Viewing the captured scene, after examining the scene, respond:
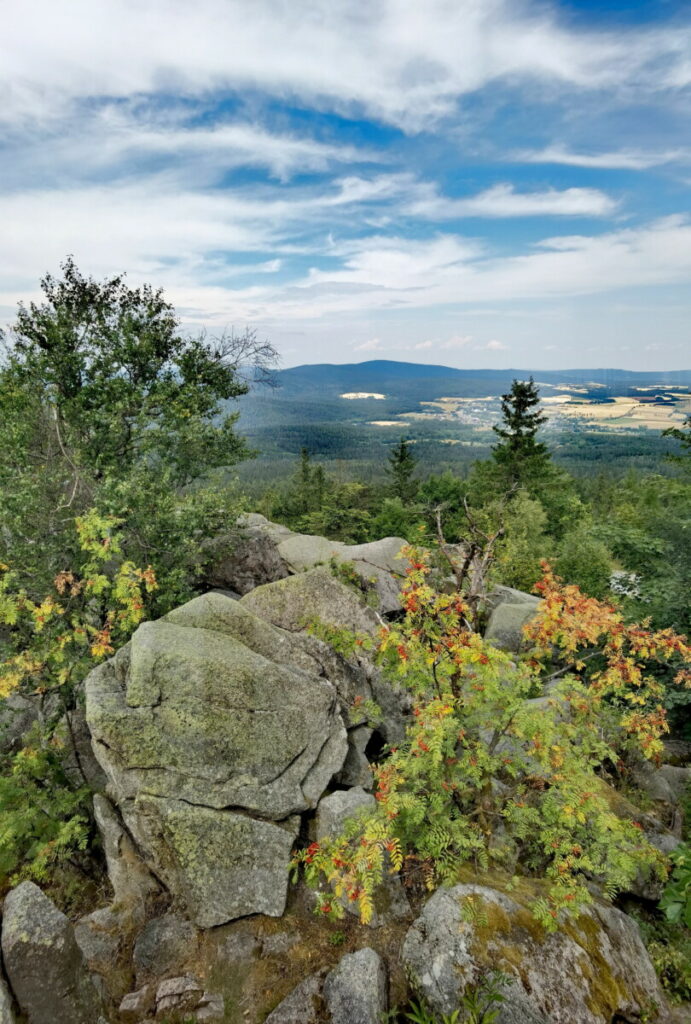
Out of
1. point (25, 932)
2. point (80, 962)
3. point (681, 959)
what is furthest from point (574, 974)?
point (25, 932)

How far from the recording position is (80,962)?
24.8 ft

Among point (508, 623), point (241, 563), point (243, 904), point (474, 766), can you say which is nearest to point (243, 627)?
point (243, 904)

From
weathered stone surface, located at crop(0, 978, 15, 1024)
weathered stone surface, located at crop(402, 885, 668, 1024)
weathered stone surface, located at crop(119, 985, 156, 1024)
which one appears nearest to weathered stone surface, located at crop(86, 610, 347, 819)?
weathered stone surface, located at crop(119, 985, 156, 1024)

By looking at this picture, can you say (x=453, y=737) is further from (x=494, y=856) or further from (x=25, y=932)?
(x=25, y=932)

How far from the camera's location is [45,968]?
7.27 meters

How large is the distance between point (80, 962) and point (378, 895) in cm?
502

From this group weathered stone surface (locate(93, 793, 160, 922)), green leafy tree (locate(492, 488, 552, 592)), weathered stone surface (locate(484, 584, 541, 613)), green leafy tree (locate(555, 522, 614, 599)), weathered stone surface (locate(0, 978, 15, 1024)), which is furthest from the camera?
green leafy tree (locate(492, 488, 552, 592))

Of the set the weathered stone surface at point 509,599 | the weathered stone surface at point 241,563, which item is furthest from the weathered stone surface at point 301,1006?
the weathered stone surface at point 509,599

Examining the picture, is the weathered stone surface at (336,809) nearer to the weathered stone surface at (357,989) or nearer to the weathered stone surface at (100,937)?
the weathered stone surface at (357,989)

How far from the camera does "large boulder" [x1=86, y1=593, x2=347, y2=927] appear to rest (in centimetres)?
912

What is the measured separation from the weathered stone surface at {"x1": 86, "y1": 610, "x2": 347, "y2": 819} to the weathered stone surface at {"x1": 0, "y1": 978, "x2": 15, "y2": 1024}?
2.88 m

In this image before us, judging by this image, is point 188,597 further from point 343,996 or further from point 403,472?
point 403,472

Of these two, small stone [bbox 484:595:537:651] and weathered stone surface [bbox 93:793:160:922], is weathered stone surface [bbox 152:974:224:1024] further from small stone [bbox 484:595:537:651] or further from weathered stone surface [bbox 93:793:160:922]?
small stone [bbox 484:595:537:651]

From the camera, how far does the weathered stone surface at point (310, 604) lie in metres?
14.3
